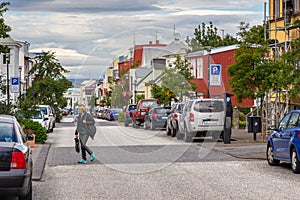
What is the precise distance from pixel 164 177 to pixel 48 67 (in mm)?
54890

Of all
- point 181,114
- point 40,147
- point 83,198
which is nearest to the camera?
point 83,198

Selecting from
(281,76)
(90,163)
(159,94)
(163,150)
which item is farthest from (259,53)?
(159,94)

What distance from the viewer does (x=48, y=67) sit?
69688 millimetres

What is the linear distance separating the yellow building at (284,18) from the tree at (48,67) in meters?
34.0

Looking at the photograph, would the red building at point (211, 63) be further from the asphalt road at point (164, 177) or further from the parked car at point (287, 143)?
the parked car at point (287, 143)

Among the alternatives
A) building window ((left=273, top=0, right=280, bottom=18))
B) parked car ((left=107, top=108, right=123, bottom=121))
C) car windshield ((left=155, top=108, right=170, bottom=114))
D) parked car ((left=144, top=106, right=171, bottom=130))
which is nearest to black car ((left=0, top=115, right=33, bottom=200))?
building window ((left=273, top=0, right=280, bottom=18))

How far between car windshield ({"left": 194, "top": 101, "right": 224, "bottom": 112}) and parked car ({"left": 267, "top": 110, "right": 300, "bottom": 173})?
1065 cm

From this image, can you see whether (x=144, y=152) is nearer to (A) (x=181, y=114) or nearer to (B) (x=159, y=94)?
(A) (x=181, y=114)

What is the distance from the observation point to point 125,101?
64188mm

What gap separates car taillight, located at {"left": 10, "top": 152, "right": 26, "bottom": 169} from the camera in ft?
35.9

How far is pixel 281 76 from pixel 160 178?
13.0 metres

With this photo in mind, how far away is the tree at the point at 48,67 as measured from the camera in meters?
69.6

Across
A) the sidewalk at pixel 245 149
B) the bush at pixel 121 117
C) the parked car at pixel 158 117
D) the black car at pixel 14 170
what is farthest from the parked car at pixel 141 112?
the black car at pixel 14 170

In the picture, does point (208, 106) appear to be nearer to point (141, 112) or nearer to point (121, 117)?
point (141, 112)
